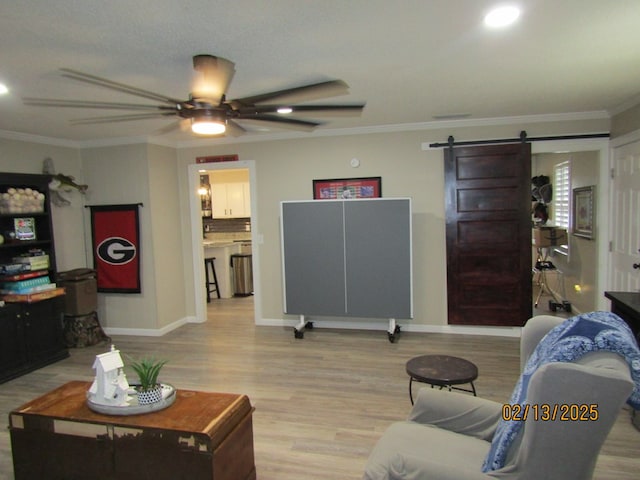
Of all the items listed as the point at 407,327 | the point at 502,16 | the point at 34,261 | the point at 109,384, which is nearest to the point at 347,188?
the point at 407,327

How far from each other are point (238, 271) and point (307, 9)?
6038 millimetres

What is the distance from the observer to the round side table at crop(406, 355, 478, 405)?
2453 mm

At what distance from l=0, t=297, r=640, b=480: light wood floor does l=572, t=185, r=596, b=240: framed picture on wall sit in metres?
1.65

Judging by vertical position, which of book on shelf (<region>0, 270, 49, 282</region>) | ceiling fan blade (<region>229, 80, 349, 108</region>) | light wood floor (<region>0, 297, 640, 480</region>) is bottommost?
light wood floor (<region>0, 297, 640, 480</region>)

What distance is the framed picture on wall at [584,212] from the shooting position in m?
4.93

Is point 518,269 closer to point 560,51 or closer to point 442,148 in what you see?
point 442,148

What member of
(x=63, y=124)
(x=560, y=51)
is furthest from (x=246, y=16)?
(x=63, y=124)

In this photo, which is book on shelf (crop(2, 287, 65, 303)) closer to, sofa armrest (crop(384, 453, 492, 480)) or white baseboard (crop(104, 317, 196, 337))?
white baseboard (crop(104, 317, 196, 337))

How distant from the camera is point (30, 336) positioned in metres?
4.31

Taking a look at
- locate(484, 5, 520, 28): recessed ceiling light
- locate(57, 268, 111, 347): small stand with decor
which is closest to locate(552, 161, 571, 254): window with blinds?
locate(484, 5, 520, 28): recessed ceiling light

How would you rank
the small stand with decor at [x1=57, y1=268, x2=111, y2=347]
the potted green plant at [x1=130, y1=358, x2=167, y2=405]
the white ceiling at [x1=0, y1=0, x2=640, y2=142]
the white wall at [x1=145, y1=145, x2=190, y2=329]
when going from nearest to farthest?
the white ceiling at [x1=0, y1=0, x2=640, y2=142], the potted green plant at [x1=130, y1=358, x2=167, y2=405], the small stand with decor at [x1=57, y1=268, x2=111, y2=347], the white wall at [x1=145, y1=145, x2=190, y2=329]

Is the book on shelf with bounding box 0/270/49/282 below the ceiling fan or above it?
below

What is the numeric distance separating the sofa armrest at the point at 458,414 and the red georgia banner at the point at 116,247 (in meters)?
4.26
